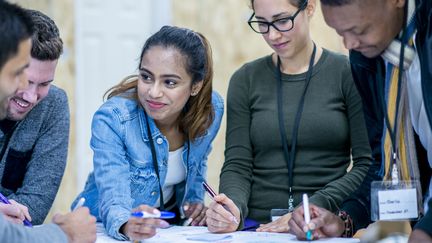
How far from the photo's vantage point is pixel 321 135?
9.68 ft

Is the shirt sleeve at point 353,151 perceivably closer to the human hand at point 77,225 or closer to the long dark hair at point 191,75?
the long dark hair at point 191,75

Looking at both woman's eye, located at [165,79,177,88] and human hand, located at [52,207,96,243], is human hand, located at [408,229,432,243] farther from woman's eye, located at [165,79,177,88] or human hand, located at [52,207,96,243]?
woman's eye, located at [165,79,177,88]

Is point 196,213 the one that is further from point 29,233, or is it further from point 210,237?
point 29,233

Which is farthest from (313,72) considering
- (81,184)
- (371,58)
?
(81,184)

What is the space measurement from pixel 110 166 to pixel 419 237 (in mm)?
1043

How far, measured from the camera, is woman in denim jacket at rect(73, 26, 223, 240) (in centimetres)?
273

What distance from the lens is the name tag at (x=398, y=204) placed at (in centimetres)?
228

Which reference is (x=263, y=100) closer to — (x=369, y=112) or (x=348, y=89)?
(x=348, y=89)

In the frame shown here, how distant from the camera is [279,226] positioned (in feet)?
8.77

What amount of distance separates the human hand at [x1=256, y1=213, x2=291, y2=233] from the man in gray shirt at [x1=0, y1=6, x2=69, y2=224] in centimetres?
77

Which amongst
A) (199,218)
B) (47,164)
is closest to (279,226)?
(199,218)

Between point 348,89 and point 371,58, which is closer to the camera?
point 371,58

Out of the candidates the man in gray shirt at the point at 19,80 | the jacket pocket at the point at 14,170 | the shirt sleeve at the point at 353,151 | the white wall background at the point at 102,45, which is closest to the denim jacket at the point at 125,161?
the jacket pocket at the point at 14,170

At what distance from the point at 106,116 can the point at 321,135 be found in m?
0.73
